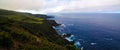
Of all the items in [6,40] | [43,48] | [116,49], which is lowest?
[116,49]

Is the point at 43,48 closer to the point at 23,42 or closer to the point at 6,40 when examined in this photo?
the point at 23,42

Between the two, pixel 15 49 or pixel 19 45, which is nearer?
pixel 15 49

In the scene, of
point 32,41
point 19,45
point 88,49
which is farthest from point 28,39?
→ point 88,49

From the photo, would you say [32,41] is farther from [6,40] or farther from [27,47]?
[6,40]

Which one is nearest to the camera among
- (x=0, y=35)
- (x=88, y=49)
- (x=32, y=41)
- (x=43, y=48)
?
(x=0, y=35)

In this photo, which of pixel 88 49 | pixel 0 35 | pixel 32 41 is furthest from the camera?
pixel 88 49

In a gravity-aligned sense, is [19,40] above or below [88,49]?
above

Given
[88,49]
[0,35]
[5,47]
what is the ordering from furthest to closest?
1. [88,49]
2. [0,35]
3. [5,47]

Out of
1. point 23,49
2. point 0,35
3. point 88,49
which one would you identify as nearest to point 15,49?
point 23,49

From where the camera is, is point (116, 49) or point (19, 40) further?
point (116, 49)
